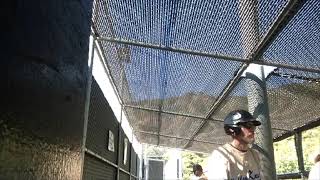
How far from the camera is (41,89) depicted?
3.46 feet

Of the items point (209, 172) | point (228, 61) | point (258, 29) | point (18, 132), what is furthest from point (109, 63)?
point (18, 132)

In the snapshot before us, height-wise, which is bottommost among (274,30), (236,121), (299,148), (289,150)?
(236,121)

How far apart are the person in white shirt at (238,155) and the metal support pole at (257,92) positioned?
2.41 ft

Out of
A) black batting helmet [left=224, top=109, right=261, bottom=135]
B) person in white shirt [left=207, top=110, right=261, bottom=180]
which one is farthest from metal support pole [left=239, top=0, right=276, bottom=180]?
black batting helmet [left=224, top=109, right=261, bottom=135]

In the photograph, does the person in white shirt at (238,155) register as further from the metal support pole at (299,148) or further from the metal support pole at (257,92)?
the metal support pole at (299,148)

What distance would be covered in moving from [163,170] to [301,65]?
15.6 m

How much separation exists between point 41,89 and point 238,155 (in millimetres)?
2407

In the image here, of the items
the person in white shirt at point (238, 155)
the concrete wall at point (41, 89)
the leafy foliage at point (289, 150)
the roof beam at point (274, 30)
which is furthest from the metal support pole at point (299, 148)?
the leafy foliage at point (289, 150)

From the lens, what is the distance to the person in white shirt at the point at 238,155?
9.78ft

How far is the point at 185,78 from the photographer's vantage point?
5484mm

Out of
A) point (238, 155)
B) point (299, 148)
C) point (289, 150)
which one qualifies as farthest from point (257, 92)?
point (289, 150)

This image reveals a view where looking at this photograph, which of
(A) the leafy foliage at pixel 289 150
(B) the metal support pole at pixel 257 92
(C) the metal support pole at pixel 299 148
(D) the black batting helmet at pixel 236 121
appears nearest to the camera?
(D) the black batting helmet at pixel 236 121

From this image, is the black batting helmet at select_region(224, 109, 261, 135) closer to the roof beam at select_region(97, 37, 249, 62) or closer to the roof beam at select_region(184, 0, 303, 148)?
the roof beam at select_region(184, 0, 303, 148)

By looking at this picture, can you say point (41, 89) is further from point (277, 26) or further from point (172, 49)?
point (172, 49)
